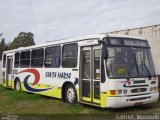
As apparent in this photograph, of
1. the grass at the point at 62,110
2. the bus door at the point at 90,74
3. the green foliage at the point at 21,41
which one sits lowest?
the grass at the point at 62,110

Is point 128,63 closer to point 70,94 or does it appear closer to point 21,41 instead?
point 70,94

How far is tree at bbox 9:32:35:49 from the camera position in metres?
55.8

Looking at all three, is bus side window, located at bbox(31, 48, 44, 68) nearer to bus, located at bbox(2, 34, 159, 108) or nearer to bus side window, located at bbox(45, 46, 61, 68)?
bus side window, located at bbox(45, 46, 61, 68)

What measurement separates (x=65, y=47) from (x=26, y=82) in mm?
5228

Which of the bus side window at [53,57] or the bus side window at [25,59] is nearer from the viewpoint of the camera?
the bus side window at [53,57]

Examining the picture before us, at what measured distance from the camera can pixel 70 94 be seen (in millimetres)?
13523

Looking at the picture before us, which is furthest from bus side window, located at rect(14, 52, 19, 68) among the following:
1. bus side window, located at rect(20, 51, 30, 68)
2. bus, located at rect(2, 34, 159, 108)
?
bus, located at rect(2, 34, 159, 108)

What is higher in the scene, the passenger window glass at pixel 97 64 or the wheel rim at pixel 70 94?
the passenger window glass at pixel 97 64

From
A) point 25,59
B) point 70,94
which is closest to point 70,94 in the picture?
point 70,94

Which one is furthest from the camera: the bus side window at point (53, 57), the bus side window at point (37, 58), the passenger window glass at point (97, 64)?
the bus side window at point (37, 58)

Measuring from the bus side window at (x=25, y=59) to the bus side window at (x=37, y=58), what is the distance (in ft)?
2.44

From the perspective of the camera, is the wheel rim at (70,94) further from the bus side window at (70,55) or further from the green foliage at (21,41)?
the green foliage at (21,41)

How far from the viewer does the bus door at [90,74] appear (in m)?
11.9

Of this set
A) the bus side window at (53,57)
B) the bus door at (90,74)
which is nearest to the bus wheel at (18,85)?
the bus side window at (53,57)
